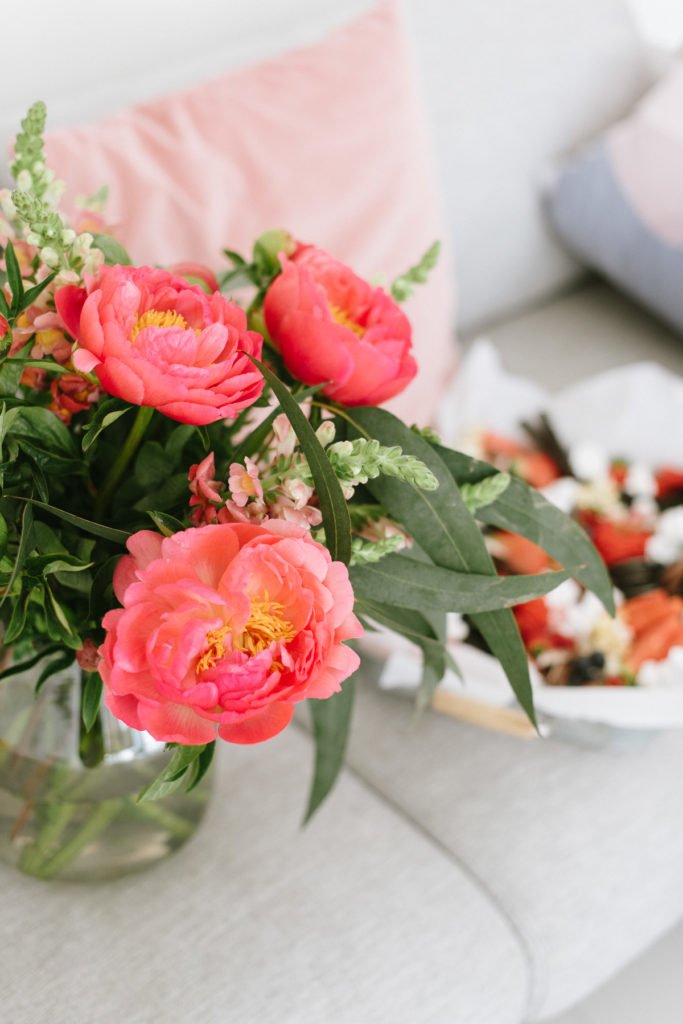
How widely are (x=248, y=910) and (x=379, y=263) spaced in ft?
2.23

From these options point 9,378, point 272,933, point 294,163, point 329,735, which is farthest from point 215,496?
point 294,163

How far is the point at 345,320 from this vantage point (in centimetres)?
52

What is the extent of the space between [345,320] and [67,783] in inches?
13.6

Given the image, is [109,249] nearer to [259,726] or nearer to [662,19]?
[259,726]

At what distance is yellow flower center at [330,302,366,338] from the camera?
52cm

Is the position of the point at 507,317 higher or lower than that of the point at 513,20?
lower

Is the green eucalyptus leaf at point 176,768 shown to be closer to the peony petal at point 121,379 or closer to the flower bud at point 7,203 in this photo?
the peony petal at point 121,379

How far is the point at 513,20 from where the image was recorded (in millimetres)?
1318

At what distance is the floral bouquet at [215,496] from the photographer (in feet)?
1.30

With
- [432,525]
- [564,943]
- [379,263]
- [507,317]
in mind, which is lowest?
[564,943]

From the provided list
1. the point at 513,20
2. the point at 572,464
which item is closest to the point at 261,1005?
the point at 572,464

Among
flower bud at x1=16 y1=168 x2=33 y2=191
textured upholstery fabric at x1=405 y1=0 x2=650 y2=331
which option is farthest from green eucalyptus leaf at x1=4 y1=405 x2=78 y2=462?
textured upholstery fabric at x1=405 y1=0 x2=650 y2=331

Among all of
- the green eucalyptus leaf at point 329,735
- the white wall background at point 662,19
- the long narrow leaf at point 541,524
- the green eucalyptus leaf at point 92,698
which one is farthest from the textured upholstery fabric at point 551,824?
the white wall background at point 662,19

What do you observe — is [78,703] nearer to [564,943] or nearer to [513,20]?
[564,943]
